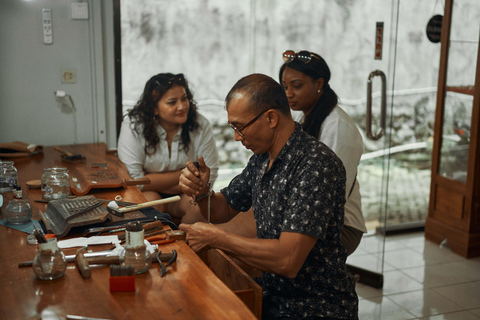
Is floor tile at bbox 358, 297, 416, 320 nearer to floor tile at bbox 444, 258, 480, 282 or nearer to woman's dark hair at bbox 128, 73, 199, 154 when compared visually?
floor tile at bbox 444, 258, 480, 282

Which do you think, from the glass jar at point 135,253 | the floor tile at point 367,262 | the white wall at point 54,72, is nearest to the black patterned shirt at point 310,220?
the glass jar at point 135,253

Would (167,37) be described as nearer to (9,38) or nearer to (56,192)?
(9,38)

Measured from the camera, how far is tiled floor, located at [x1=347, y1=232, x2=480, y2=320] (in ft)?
10.9

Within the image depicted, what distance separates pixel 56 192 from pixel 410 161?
11.5ft

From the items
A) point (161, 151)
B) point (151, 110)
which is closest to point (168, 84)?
point (151, 110)

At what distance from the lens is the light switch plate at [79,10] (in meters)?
3.88

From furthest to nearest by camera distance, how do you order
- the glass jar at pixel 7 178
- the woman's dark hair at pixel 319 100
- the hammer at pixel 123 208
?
the woman's dark hair at pixel 319 100
the glass jar at pixel 7 178
the hammer at pixel 123 208

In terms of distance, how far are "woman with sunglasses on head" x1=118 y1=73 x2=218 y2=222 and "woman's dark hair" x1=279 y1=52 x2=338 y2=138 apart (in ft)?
2.86

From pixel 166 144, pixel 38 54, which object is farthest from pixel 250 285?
pixel 38 54

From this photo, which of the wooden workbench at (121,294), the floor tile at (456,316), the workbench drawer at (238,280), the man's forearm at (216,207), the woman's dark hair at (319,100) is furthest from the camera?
the floor tile at (456,316)

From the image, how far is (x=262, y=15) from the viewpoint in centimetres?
465

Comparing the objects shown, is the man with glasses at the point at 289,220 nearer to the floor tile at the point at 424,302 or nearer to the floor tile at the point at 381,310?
the floor tile at the point at 381,310

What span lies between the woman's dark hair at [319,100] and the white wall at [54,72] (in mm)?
1741

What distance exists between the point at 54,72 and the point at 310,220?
2786 mm
